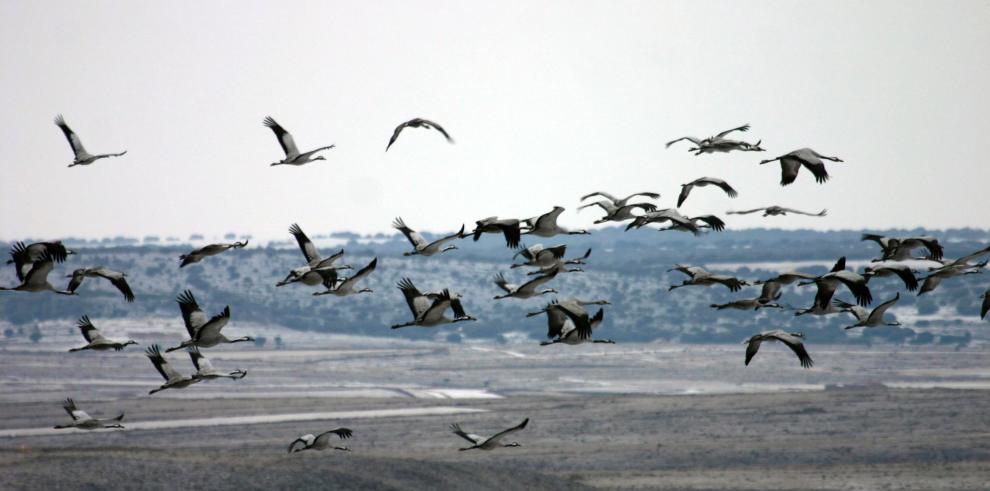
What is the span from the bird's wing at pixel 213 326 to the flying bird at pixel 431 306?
10.9ft

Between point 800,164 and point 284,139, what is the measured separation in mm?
11503

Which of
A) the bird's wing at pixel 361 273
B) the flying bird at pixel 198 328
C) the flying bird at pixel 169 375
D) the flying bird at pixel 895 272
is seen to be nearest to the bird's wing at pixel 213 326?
the flying bird at pixel 198 328

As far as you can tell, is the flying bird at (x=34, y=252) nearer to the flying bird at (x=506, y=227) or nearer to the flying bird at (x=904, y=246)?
the flying bird at (x=506, y=227)

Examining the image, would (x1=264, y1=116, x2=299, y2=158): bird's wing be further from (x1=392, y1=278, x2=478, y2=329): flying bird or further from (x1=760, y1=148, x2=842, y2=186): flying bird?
(x1=760, y1=148, x2=842, y2=186): flying bird

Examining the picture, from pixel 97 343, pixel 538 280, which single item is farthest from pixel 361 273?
pixel 97 343

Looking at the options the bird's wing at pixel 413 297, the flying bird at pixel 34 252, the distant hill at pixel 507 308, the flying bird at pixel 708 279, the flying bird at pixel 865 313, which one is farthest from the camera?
the distant hill at pixel 507 308

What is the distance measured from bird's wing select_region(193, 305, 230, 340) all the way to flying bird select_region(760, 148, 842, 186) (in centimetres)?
1086

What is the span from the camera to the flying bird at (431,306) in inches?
1045

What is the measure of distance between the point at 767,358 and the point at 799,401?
4016 centimetres

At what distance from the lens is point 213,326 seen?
82.9 ft

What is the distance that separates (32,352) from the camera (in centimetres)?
14388

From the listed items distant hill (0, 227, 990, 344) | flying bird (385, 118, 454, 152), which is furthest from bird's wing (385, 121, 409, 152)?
distant hill (0, 227, 990, 344)

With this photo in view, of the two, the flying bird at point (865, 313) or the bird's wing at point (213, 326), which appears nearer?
the bird's wing at point (213, 326)

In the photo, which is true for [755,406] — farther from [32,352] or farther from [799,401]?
[32,352]
